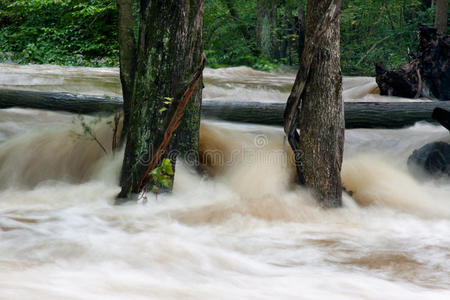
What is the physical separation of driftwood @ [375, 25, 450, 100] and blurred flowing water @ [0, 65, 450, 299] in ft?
7.92

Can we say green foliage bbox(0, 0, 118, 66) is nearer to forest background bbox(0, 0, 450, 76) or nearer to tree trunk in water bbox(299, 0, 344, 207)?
forest background bbox(0, 0, 450, 76)

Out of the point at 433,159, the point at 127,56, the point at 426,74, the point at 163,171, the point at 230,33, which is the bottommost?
the point at 433,159

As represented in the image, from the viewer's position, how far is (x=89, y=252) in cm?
355

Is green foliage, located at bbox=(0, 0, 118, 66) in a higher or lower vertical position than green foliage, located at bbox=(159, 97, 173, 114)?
higher

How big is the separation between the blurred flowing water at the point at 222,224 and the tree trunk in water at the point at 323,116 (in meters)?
0.25

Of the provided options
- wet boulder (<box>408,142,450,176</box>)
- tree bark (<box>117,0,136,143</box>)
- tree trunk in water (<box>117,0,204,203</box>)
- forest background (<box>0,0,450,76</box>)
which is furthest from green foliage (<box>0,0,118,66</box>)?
tree trunk in water (<box>117,0,204,203</box>)

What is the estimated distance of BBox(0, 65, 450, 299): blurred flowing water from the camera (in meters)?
3.03

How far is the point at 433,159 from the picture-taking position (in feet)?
22.1

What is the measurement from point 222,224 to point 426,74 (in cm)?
733

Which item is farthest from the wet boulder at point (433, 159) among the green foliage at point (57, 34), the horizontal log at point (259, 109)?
the green foliage at point (57, 34)

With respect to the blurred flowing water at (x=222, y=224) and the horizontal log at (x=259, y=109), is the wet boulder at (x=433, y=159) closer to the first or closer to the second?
the blurred flowing water at (x=222, y=224)

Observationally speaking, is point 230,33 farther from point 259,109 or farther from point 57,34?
point 259,109

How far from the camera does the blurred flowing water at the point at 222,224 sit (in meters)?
3.03

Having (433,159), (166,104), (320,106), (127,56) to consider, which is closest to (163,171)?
(166,104)
